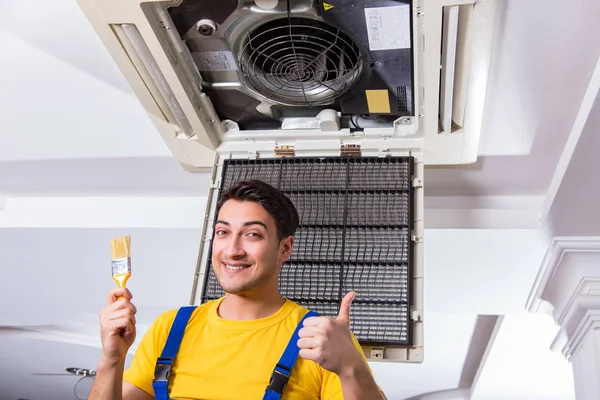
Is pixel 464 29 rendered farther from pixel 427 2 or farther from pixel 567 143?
pixel 567 143

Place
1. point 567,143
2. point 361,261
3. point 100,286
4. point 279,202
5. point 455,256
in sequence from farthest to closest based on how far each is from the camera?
1. point 100,286
2. point 455,256
3. point 567,143
4. point 361,261
5. point 279,202

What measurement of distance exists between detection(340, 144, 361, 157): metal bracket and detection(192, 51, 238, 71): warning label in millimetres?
558

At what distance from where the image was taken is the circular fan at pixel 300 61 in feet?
8.46

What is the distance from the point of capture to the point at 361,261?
2.68 meters

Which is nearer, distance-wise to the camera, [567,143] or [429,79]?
[429,79]

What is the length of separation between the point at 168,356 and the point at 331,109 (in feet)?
4.67

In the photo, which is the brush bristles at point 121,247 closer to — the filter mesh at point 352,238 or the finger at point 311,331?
the finger at point 311,331

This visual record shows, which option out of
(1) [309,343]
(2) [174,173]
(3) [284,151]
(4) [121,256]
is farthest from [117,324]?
(2) [174,173]

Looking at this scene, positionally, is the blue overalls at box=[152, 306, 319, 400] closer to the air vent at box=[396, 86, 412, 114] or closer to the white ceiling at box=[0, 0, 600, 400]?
the air vent at box=[396, 86, 412, 114]

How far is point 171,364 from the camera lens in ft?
5.87

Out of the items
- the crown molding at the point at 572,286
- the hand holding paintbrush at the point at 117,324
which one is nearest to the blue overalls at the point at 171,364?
the hand holding paintbrush at the point at 117,324

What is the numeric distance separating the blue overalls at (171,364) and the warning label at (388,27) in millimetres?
1114

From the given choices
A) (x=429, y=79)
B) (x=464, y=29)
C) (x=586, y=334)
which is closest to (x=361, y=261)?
(x=429, y=79)

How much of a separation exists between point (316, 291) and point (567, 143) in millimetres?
1334
